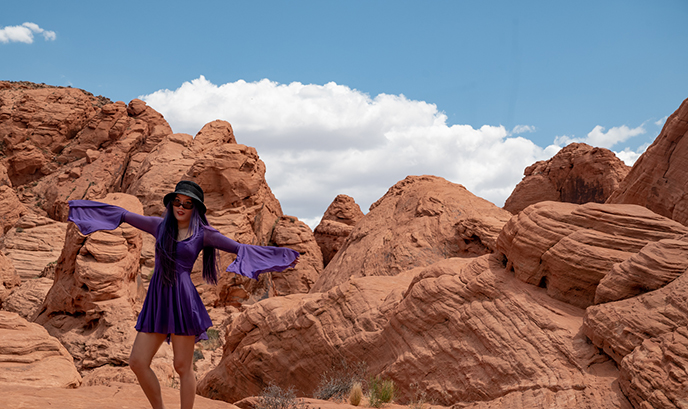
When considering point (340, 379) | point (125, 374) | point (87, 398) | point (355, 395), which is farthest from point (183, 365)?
point (125, 374)

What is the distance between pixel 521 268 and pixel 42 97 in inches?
1788

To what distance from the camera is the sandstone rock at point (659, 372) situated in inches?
163

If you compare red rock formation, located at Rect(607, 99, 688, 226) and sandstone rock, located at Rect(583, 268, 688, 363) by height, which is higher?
red rock formation, located at Rect(607, 99, 688, 226)

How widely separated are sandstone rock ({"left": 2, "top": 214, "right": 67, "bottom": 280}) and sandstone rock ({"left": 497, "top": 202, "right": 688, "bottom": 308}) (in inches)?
869

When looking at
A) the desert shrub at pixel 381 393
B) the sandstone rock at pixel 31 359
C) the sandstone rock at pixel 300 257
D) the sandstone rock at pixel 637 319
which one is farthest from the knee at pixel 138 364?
the sandstone rock at pixel 300 257

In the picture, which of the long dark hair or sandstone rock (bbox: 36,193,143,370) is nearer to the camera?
the long dark hair

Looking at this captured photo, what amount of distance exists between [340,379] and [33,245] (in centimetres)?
2133

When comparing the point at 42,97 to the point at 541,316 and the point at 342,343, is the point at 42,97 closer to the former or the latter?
the point at 342,343

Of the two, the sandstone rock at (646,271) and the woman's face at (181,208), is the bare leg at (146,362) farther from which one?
the sandstone rock at (646,271)

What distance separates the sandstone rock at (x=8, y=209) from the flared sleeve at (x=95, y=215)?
1053 inches

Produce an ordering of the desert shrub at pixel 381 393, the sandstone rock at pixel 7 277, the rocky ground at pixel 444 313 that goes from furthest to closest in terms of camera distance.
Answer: the sandstone rock at pixel 7 277, the desert shrub at pixel 381 393, the rocky ground at pixel 444 313

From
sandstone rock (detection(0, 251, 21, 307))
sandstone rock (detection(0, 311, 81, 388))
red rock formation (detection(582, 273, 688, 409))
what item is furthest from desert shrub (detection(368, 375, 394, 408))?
sandstone rock (detection(0, 251, 21, 307))

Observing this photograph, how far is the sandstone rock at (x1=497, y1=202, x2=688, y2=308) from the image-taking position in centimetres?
590

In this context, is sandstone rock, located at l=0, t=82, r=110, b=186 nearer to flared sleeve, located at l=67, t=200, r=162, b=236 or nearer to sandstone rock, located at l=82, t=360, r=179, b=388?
sandstone rock, located at l=82, t=360, r=179, b=388
